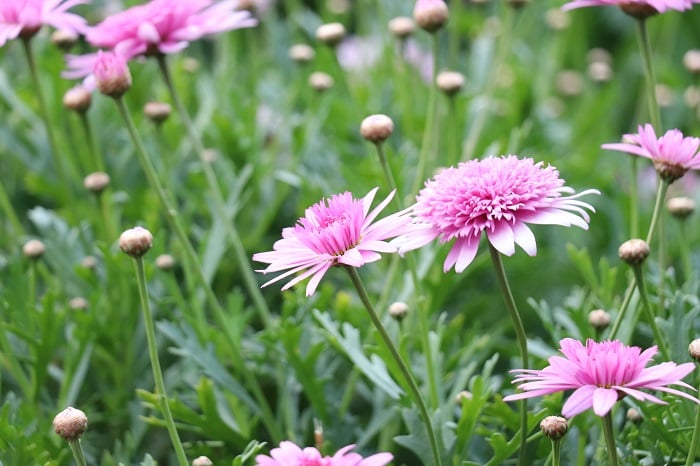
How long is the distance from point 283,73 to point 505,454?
1361 mm

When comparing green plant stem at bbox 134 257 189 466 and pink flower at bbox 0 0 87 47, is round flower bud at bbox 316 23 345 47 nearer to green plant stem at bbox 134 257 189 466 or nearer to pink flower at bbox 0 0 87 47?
pink flower at bbox 0 0 87 47

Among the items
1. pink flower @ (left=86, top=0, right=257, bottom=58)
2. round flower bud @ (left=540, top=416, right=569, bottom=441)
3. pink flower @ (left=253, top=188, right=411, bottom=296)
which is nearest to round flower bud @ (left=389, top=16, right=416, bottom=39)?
pink flower @ (left=86, top=0, right=257, bottom=58)

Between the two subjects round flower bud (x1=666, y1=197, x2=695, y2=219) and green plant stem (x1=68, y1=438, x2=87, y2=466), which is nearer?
green plant stem (x1=68, y1=438, x2=87, y2=466)

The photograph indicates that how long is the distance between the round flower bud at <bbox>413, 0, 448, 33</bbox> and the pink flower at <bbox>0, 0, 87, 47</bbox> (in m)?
0.45

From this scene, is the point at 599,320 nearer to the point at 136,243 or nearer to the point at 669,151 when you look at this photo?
the point at 669,151

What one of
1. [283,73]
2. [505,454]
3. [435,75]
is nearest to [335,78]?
[283,73]

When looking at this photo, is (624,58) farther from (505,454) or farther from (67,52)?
(505,454)

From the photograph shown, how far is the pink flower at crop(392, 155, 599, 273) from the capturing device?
94cm

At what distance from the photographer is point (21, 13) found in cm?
133

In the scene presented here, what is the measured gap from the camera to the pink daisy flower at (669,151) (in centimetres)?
101

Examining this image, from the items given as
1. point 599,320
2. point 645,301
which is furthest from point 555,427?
point 599,320

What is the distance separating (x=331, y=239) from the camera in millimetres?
930

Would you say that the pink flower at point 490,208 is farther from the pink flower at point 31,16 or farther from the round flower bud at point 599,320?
the pink flower at point 31,16

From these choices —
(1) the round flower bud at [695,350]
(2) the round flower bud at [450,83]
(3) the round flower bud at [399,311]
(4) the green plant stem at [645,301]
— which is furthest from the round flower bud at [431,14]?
(1) the round flower bud at [695,350]
